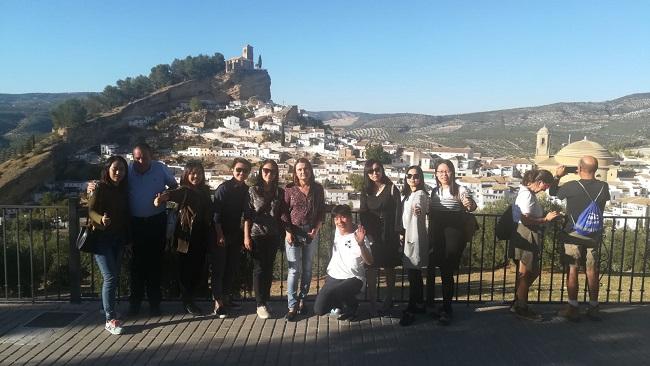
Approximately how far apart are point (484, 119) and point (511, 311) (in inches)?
5614

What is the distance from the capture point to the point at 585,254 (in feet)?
14.5

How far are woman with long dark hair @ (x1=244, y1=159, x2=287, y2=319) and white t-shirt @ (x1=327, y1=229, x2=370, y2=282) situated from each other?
536 mm

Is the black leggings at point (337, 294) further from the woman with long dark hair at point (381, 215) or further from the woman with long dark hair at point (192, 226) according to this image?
the woman with long dark hair at point (192, 226)

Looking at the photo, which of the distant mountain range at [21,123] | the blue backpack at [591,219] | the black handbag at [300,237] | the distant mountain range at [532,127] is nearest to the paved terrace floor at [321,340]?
the black handbag at [300,237]

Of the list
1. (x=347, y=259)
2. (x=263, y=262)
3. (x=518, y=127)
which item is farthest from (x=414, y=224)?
(x=518, y=127)

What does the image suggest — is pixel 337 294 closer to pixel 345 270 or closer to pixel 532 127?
pixel 345 270

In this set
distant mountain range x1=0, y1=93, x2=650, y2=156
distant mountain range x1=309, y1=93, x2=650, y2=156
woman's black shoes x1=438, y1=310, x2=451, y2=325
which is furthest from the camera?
distant mountain range x1=0, y1=93, x2=650, y2=156

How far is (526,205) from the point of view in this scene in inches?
168

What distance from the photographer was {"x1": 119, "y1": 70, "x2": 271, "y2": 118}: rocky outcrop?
107m

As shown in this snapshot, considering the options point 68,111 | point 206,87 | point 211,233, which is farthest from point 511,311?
point 206,87

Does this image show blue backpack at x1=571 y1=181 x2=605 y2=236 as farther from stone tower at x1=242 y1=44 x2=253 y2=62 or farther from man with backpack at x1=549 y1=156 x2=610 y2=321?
stone tower at x1=242 y1=44 x2=253 y2=62

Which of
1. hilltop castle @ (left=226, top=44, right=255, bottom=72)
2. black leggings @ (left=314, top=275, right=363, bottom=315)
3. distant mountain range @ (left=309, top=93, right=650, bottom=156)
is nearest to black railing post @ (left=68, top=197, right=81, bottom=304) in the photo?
black leggings @ (left=314, top=275, right=363, bottom=315)

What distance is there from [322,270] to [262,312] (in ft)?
32.5

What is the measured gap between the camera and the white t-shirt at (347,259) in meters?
4.29
